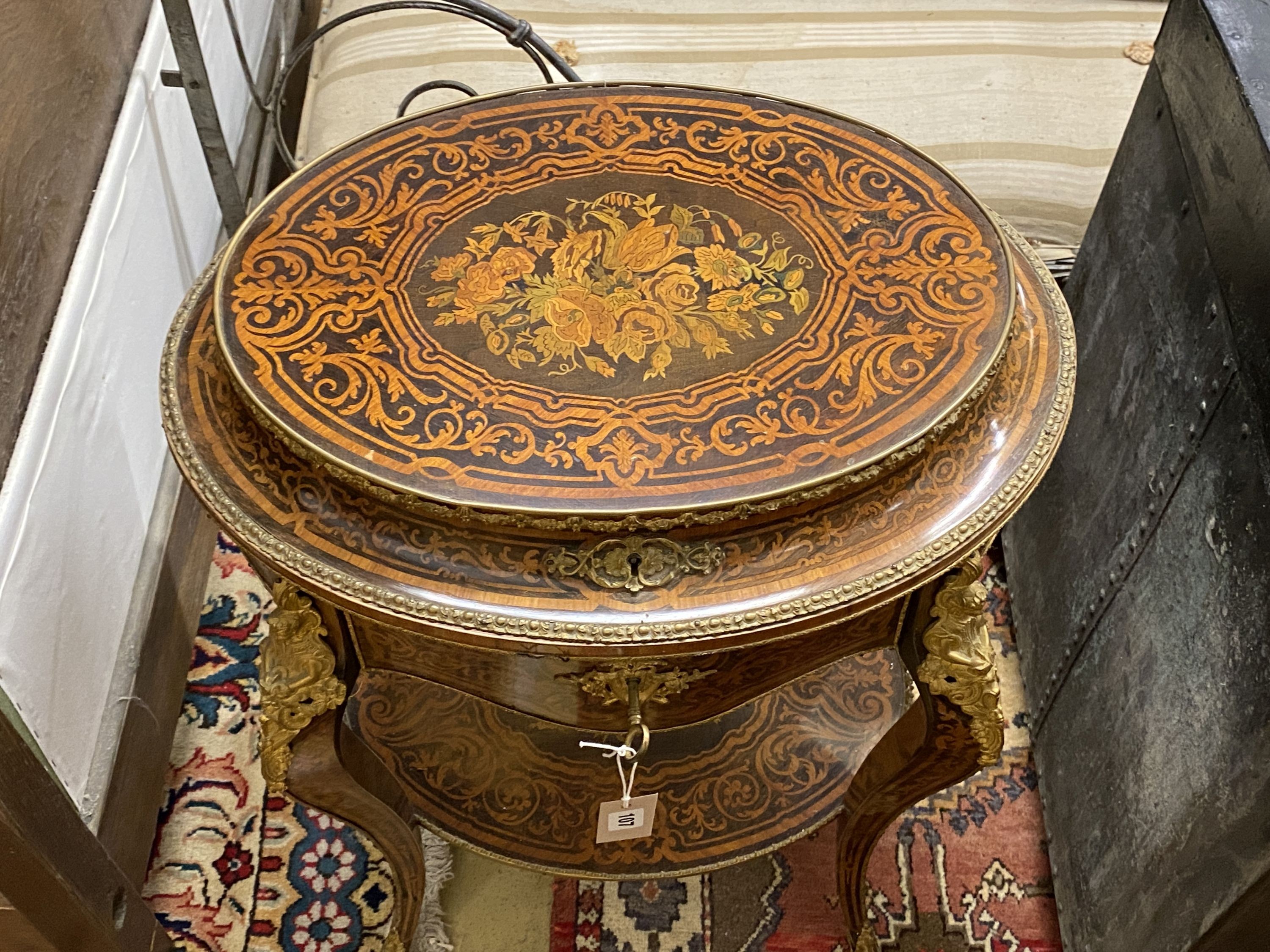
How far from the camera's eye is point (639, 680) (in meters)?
0.85

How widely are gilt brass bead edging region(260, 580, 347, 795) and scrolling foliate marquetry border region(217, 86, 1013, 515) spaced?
0.13 metres

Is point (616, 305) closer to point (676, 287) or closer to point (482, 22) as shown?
point (676, 287)

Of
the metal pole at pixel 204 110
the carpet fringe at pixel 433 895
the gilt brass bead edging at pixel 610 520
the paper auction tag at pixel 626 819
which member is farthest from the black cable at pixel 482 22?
the carpet fringe at pixel 433 895

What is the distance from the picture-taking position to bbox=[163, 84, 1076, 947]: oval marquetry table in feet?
2.42

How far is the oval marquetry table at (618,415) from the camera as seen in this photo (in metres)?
0.74

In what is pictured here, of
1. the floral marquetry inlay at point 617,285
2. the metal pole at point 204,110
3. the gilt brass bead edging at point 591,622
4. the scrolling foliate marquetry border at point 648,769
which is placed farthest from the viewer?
the metal pole at point 204,110

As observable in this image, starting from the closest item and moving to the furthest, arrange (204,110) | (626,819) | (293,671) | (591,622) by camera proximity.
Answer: (591,622) → (293,671) → (626,819) → (204,110)

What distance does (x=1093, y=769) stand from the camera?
1.23 metres

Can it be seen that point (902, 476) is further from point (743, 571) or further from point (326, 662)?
point (326, 662)

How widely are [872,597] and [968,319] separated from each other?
0.23 m

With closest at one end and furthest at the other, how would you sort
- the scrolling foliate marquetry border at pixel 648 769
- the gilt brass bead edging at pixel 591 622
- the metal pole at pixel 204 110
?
the gilt brass bead edging at pixel 591 622 → the scrolling foliate marquetry border at pixel 648 769 → the metal pole at pixel 204 110

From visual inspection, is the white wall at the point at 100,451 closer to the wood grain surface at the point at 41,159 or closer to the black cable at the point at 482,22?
the wood grain surface at the point at 41,159

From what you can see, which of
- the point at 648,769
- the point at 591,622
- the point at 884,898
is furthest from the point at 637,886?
the point at 591,622

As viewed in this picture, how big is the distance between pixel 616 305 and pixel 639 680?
0.91 feet
